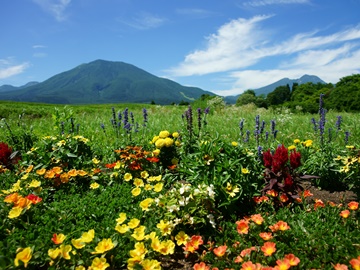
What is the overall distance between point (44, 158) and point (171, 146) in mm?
1916

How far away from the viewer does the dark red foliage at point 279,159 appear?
9.99ft

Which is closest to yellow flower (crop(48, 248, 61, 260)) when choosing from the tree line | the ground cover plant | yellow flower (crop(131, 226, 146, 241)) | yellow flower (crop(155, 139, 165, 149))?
the ground cover plant

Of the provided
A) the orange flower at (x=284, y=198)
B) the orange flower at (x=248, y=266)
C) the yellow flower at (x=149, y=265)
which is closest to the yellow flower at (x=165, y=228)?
the yellow flower at (x=149, y=265)

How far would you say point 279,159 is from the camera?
306 cm

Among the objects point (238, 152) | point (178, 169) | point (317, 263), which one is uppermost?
point (238, 152)

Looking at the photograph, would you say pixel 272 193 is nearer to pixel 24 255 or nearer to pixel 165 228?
pixel 165 228

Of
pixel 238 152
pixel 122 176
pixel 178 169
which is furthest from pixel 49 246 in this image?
pixel 238 152

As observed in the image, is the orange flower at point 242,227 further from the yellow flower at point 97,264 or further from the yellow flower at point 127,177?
the yellow flower at point 127,177

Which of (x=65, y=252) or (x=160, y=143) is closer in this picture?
(x=65, y=252)

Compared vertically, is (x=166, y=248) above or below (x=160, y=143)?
below

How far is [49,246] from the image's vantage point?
2.37 metres

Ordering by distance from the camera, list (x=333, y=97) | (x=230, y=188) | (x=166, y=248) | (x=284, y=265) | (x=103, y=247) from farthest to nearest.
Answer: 1. (x=333, y=97)
2. (x=230, y=188)
3. (x=166, y=248)
4. (x=103, y=247)
5. (x=284, y=265)

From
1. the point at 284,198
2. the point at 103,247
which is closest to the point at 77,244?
the point at 103,247

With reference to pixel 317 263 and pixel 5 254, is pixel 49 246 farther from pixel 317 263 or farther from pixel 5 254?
pixel 317 263
